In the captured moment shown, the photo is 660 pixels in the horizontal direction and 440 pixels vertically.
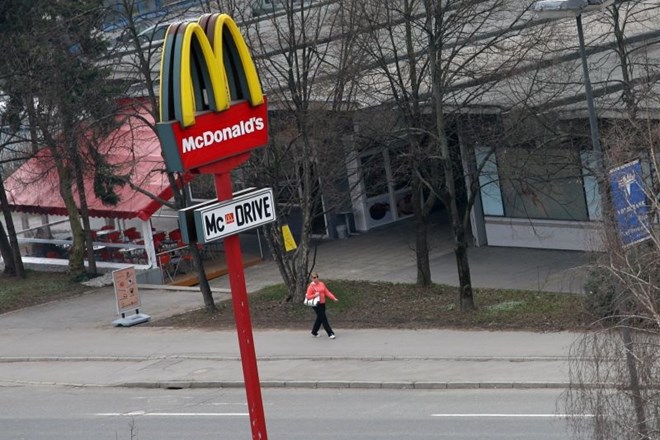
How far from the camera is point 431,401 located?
723 inches

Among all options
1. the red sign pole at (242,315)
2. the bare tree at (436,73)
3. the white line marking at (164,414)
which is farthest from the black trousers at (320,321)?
the red sign pole at (242,315)

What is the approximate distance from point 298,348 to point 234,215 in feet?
41.1

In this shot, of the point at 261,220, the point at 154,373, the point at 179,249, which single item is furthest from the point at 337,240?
the point at 261,220

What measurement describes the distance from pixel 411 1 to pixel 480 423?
1022 cm

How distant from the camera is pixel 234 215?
10.6 meters

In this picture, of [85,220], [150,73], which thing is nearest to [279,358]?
[150,73]

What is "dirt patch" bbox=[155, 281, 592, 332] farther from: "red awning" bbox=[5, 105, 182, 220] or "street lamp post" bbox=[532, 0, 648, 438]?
"red awning" bbox=[5, 105, 182, 220]

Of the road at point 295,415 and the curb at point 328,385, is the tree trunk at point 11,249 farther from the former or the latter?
the road at point 295,415

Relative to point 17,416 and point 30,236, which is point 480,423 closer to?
point 17,416

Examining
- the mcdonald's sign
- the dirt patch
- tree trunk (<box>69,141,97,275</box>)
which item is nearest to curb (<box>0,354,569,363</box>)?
the dirt patch

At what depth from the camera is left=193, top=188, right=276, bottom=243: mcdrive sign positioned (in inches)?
406

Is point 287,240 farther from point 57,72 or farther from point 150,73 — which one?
point 57,72

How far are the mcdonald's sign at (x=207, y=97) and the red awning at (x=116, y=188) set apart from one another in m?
20.3

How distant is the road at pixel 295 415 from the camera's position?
1647 cm
